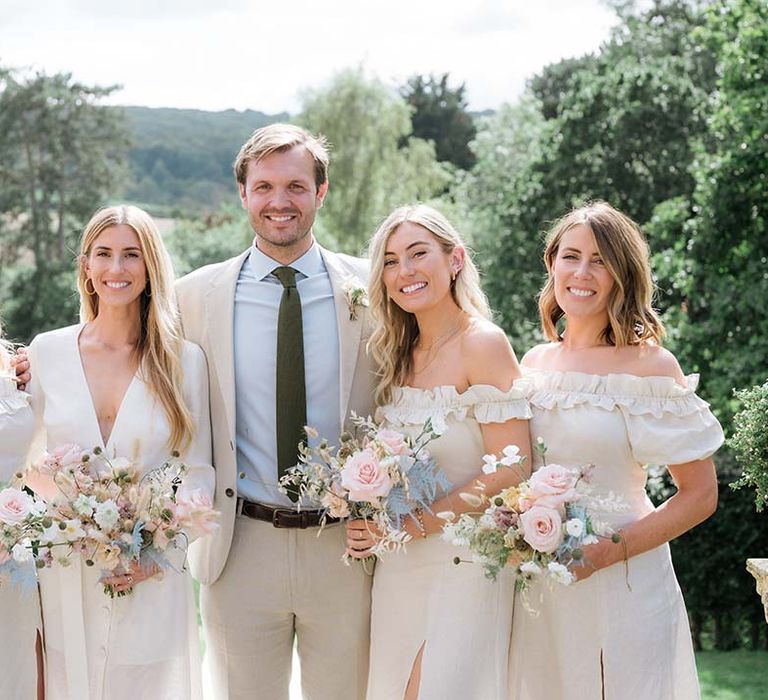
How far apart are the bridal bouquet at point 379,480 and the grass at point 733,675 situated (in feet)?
18.2

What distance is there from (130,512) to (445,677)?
138 cm

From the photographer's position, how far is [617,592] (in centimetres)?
457

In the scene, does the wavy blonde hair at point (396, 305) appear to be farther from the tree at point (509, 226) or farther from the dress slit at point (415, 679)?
the tree at point (509, 226)

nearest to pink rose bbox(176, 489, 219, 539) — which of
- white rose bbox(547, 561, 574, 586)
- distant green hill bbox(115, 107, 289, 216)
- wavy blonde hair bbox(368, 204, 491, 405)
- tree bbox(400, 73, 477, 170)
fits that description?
wavy blonde hair bbox(368, 204, 491, 405)

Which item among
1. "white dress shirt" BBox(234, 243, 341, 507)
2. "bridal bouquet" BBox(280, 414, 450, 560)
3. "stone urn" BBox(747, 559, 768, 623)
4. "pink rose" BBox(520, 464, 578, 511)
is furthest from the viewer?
"stone urn" BBox(747, 559, 768, 623)

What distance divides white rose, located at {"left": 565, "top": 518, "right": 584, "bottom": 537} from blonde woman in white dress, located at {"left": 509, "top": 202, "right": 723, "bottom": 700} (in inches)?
17.6

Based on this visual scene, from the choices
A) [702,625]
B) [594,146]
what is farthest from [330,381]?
[594,146]

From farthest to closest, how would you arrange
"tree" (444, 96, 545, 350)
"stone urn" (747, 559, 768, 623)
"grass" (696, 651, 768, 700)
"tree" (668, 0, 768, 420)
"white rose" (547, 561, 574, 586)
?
"tree" (444, 96, 545, 350) < "tree" (668, 0, 768, 420) < "grass" (696, 651, 768, 700) < "stone urn" (747, 559, 768, 623) < "white rose" (547, 561, 574, 586)

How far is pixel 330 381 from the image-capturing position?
5082 mm

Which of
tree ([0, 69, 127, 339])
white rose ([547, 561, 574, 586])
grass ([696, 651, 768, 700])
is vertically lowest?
grass ([696, 651, 768, 700])

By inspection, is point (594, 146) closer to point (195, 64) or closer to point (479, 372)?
point (479, 372)

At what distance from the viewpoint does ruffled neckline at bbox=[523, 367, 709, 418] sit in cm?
460

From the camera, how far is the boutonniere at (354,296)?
5125 mm

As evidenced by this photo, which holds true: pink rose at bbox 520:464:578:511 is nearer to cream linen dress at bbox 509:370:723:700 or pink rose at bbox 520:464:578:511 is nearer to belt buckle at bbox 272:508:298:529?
cream linen dress at bbox 509:370:723:700
